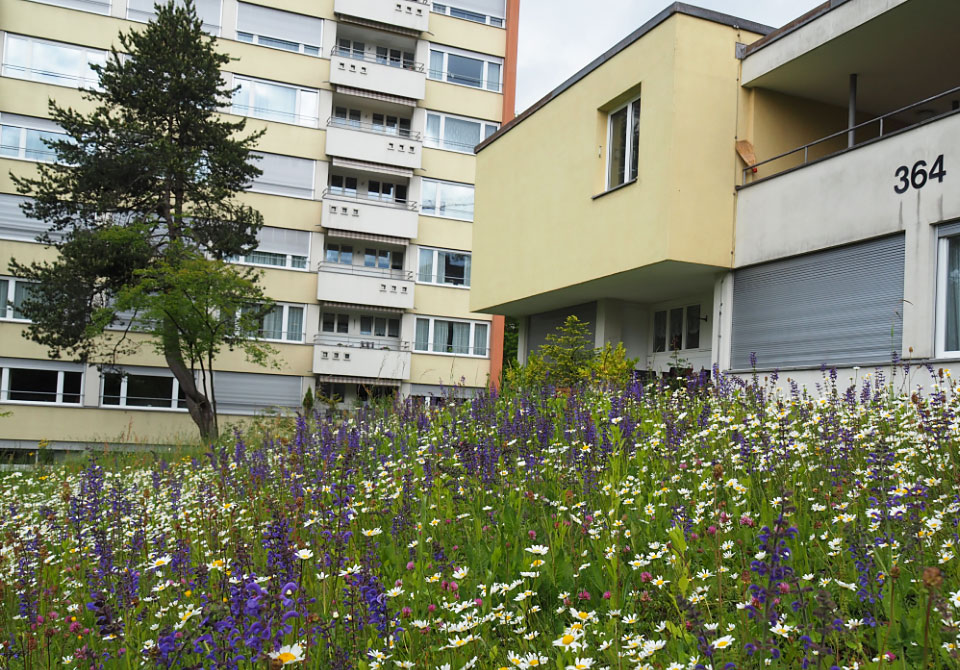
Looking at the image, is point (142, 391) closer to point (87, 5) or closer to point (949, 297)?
point (87, 5)

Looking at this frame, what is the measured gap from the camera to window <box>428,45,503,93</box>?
35.9 meters

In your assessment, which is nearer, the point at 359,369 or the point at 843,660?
the point at 843,660

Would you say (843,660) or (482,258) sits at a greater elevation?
(482,258)

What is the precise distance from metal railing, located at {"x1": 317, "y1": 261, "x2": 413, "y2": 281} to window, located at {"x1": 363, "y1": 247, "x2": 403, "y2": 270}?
19 cm

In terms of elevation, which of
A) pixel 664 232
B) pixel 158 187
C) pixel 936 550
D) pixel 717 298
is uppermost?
pixel 158 187

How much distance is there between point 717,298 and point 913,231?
4131 mm

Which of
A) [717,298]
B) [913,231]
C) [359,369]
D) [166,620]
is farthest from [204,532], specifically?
[359,369]

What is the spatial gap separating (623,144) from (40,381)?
24177mm

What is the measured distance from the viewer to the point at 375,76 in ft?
111

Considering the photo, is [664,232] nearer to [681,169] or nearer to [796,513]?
[681,169]

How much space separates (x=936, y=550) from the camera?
11.3ft

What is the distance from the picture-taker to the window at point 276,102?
1299 inches

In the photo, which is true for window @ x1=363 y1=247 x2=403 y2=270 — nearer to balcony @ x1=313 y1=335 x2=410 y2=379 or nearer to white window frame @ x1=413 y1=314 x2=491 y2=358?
white window frame @ x1=413 y1=314 x2=491 y2=358

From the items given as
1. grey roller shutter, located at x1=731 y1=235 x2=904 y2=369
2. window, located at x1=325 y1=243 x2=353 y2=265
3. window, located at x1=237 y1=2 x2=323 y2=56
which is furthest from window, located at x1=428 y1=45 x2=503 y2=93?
grey roller shutter, located at x1=731 y1=235 x2=904 y2=369
